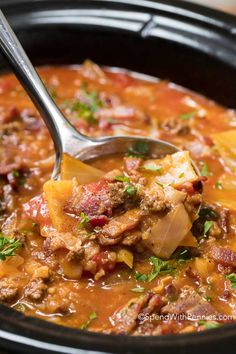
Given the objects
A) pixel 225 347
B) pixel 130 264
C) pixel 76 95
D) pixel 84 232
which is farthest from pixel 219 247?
pixel 76 95

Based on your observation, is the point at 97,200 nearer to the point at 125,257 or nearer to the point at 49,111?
the point at 125,257

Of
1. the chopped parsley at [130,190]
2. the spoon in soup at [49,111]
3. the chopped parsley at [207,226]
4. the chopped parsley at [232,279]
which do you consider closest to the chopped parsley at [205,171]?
the chopped parsley at [207,226]

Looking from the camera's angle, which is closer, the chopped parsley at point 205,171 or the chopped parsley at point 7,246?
the chopped parsley at point 7,246

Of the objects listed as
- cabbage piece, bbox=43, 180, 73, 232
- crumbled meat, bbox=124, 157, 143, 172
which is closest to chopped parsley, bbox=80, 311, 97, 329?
cabbage piece, bbox=43, 180, 73, 232

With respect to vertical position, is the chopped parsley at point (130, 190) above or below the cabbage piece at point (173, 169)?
below

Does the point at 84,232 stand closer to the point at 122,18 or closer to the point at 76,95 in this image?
the point at 76,95

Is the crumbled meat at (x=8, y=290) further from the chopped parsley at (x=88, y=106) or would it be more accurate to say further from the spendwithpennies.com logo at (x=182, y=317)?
the chopped parsley at (x=88, y=106)

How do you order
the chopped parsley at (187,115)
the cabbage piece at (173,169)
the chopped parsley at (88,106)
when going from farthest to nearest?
the chopped parsley at (187,115) → the chopped parsley at (88,106) → the cabbage piece at (173,169)

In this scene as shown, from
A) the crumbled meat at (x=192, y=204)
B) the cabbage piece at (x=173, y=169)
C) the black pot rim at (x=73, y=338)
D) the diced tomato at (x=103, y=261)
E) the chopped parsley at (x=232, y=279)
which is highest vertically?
the cabbage piece at (x=173, y=169)
